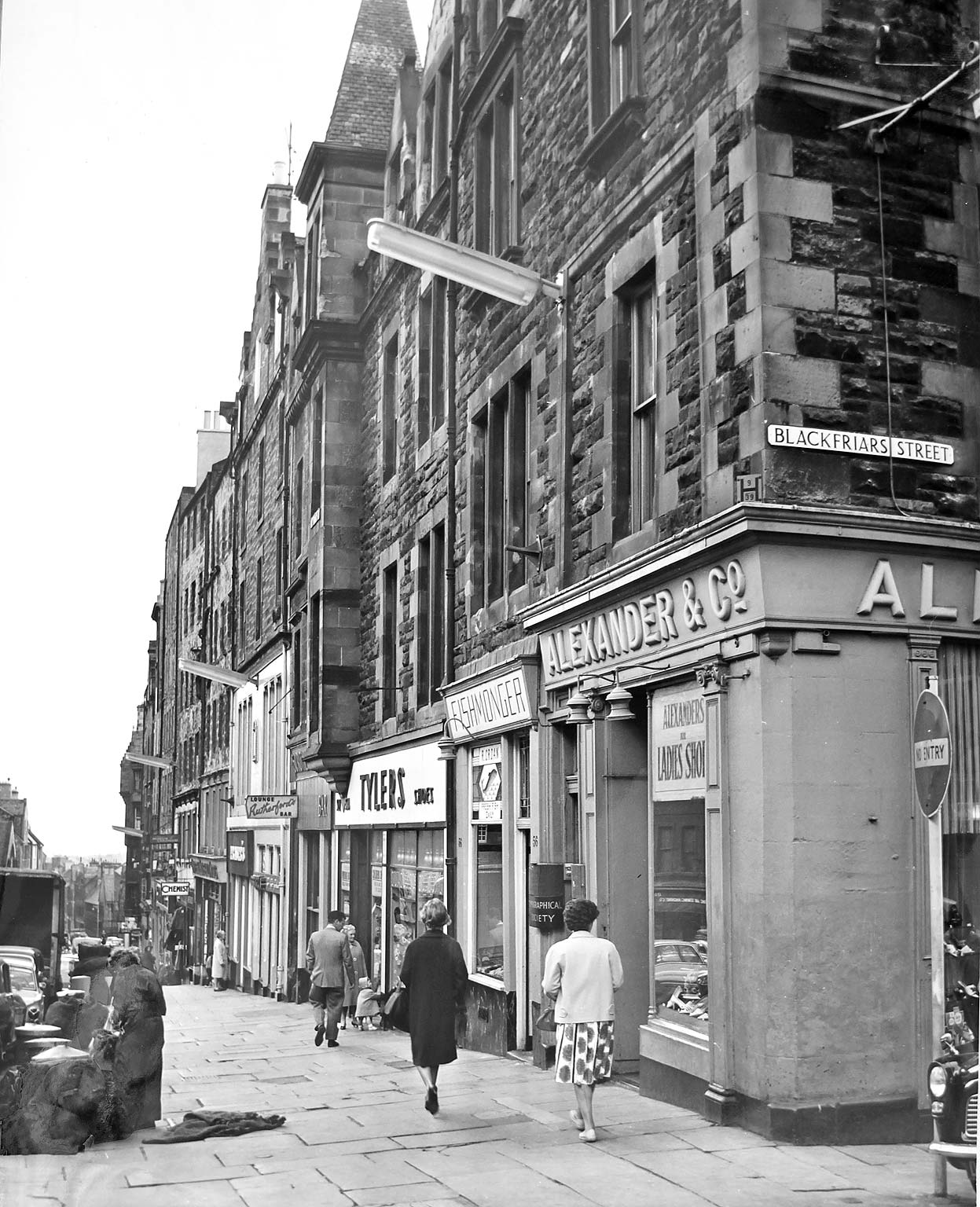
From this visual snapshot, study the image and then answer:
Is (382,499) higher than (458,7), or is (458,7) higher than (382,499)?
(458,7)

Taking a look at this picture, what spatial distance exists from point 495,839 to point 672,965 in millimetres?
5311

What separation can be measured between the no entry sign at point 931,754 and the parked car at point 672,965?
7.55 ft

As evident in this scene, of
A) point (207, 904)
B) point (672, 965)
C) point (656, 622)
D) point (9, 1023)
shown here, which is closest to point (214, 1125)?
point (9, 1023)

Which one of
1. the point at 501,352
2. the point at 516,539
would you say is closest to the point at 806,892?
the point at 516,539

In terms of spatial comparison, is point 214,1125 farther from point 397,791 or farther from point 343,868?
point 343,868

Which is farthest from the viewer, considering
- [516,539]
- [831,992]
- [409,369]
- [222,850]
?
[222,850]

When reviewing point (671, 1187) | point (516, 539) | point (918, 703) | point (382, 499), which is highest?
point (382, 499)

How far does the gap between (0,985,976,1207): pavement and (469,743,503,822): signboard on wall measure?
394cm

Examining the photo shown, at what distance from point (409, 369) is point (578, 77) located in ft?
26.9

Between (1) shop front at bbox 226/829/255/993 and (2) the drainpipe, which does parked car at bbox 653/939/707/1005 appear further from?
(1) shop front at bbox 226/829/255/993

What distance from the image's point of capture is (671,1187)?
8070 millimetres

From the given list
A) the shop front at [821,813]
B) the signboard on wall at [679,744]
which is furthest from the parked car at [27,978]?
the shop front at [821,813]

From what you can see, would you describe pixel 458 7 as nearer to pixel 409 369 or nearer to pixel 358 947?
pixel 409 369

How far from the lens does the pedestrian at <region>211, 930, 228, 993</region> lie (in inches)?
1549
